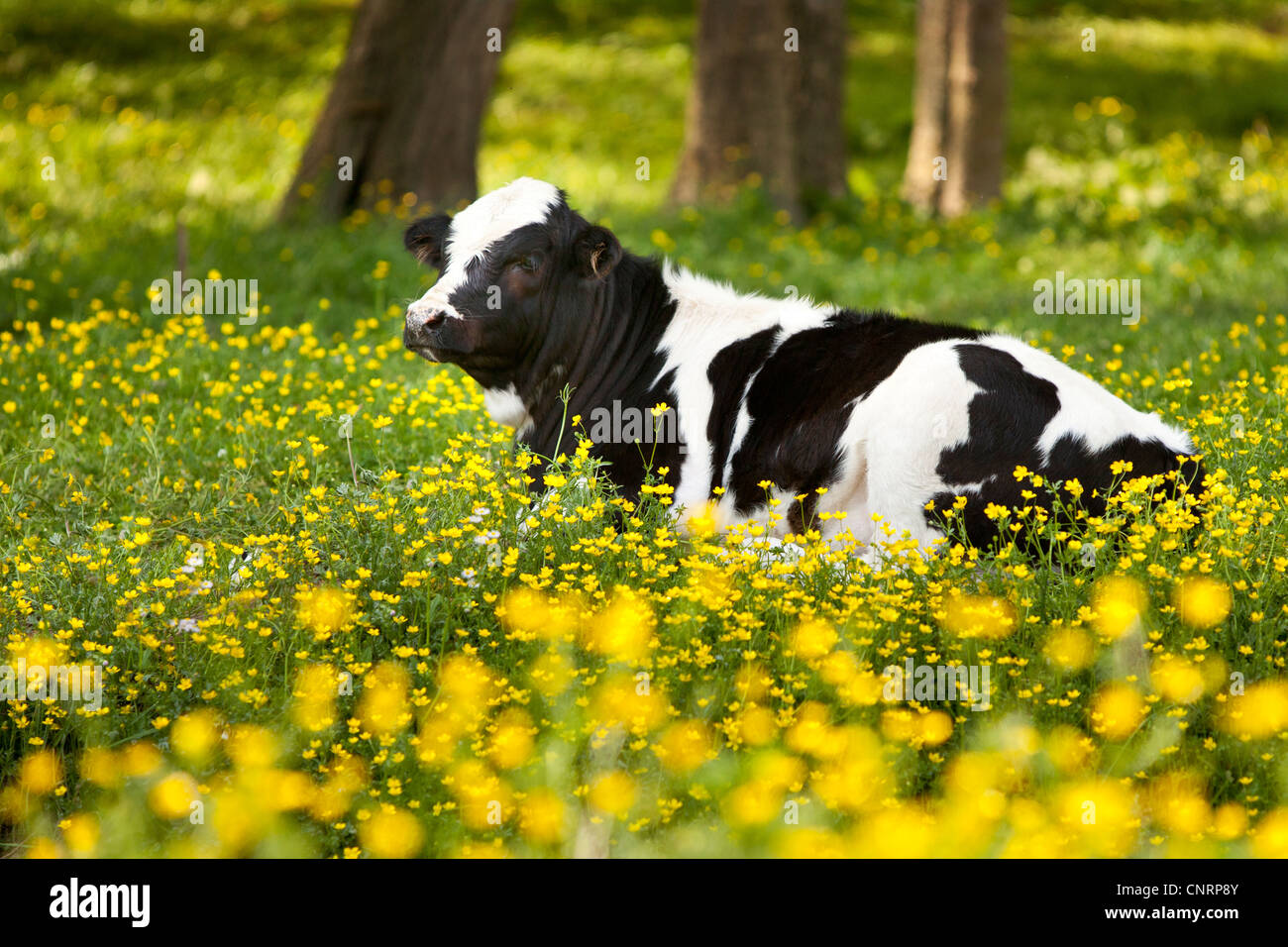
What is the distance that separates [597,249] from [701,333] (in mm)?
600

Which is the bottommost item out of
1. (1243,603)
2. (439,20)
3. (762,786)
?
(762,786)

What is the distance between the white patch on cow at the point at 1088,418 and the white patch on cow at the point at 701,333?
1.02 m

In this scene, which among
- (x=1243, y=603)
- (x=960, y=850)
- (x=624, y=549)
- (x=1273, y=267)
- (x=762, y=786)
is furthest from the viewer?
(x=1273, y=267)

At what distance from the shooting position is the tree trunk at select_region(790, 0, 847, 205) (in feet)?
49.5

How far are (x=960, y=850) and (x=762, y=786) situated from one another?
0.52 meters

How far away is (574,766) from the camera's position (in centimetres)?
389

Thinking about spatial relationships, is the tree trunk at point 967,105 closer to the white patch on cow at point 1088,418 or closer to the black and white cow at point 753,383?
the black and white cow at point 753,383

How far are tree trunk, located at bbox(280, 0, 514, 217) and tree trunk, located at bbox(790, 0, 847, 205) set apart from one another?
4.57 m

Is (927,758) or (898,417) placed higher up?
(898,417)

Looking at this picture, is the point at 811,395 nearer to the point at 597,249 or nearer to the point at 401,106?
the point at 597,249

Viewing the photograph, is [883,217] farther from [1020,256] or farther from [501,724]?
[501,724]

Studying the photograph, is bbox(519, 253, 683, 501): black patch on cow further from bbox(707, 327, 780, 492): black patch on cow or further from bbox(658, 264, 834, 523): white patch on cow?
bbox(707, 327, 780, 492): black patch on cow
